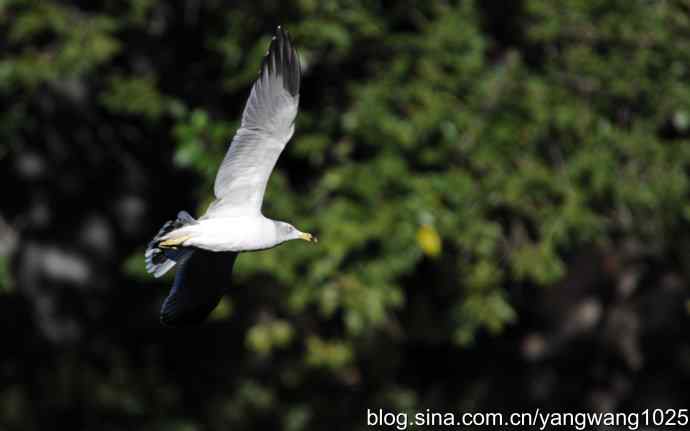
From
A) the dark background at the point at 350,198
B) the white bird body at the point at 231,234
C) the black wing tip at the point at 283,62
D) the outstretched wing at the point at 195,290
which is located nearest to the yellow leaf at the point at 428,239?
the dark background at the point at 350,198

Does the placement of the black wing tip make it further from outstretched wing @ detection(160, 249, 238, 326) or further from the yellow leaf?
the yellow leaf

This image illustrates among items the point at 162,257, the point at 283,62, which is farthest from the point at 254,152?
→ the point at 162,257

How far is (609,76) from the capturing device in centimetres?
884

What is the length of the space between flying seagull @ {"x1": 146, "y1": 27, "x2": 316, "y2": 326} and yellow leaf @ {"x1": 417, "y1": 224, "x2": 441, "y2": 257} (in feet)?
9.68

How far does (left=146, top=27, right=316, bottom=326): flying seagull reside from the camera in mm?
4664

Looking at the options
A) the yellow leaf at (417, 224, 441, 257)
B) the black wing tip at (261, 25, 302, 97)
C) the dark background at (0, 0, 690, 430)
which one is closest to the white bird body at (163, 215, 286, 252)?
the black wing tip at (261, 25, 302, 97)

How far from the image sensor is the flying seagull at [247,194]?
466 cm

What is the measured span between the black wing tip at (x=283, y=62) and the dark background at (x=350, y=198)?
2879mm

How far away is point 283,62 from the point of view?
16.4 feet

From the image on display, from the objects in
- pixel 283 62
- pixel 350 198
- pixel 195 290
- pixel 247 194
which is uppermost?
pixel 350 198

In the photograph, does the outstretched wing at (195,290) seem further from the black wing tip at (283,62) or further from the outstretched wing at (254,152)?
the black wing tip at (283,62)

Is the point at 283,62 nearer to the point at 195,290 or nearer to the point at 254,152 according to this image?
the point at 254,152

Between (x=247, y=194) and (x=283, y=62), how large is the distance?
0.56m

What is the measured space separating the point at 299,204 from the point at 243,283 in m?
0.83
